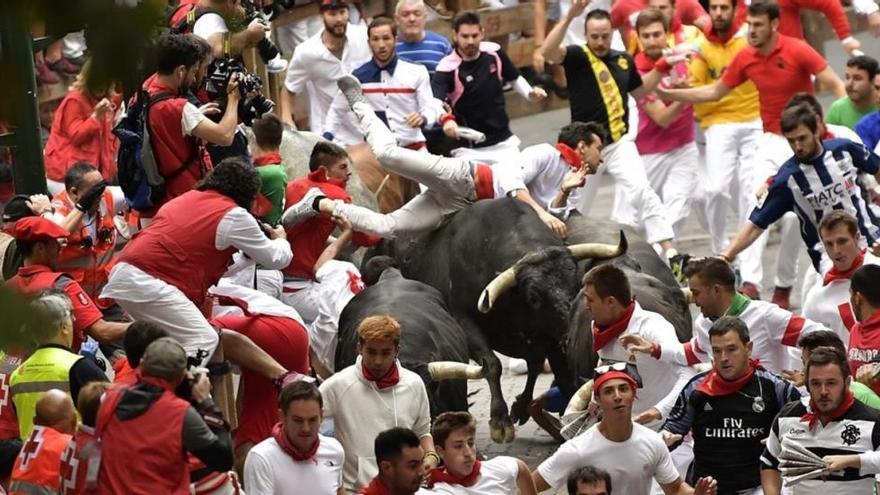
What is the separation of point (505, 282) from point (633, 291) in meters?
0.93

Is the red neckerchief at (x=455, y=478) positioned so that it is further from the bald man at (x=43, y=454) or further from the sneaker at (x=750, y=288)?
the sneaker at (x=750, y=288)

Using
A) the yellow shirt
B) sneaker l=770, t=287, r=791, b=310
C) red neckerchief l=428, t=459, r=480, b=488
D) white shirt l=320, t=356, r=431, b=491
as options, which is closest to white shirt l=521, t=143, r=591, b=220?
sneaker l=770, t=287, r=791, b=310

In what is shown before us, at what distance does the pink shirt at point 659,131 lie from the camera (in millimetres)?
16547

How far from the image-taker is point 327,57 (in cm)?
1548

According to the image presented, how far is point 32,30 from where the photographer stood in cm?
392

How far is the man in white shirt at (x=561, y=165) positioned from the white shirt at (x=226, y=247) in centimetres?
364

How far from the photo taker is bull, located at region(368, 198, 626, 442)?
12000 millimetres

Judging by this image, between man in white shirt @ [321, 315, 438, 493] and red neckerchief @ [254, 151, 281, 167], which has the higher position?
red neckerchief @ [254, 151, 281, 167]

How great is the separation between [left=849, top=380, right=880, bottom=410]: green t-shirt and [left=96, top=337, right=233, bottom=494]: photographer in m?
2.93

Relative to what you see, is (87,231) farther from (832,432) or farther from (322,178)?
(832,432)

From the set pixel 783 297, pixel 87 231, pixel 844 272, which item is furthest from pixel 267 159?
pixel 783 297

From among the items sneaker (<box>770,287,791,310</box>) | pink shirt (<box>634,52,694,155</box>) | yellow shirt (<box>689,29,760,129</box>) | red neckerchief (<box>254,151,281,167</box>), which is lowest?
sneaker (<box>770,287,791,310</box>)

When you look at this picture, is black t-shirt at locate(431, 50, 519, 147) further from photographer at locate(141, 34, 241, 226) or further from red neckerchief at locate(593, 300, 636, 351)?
red neckerchief at locate(593, 300, 636, 351)

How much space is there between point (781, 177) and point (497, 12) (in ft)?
29.3
